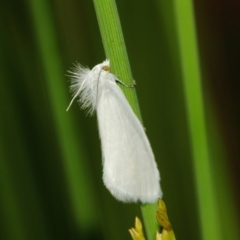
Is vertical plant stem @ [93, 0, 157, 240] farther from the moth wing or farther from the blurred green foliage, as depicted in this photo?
the blurred green foliage

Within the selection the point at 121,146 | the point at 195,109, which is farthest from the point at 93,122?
the point at 121,146

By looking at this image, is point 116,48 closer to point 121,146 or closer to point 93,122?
point 121,146

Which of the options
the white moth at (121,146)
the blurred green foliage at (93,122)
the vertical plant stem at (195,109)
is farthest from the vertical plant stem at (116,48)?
the blurred green foliage at (93,122)

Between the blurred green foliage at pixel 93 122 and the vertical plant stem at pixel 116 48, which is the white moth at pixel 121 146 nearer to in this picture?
the vertical plant stem at pixel 116 48

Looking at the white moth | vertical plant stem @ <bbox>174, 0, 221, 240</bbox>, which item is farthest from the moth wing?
vertical plant stem @ <bbox>174, 0, 221, 240</bbox>

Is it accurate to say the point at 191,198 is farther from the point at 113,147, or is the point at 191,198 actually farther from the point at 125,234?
the point at 113,147
